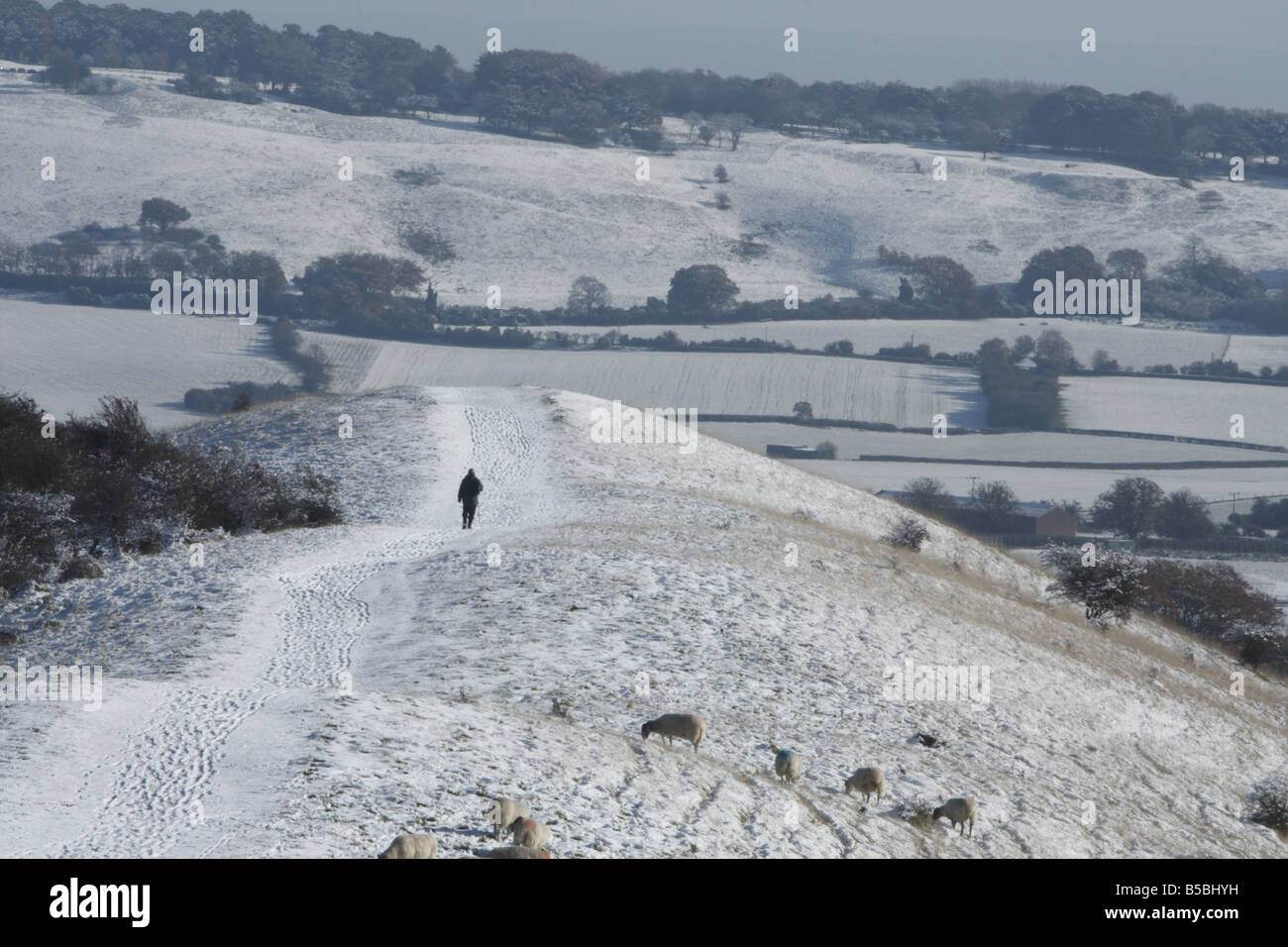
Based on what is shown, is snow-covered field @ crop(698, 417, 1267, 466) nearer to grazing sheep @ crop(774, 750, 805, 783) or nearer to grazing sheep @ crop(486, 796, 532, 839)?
grazing sheep @ crop(774, 750, 805, 783)

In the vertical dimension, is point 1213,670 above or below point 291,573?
below

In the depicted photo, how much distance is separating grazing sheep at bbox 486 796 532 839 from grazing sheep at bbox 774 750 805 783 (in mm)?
4803

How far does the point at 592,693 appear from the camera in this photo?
20641 mm

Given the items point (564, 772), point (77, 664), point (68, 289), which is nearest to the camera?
point (564, 772)

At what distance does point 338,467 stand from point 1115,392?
9331 cm

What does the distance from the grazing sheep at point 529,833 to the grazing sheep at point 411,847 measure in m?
0.90

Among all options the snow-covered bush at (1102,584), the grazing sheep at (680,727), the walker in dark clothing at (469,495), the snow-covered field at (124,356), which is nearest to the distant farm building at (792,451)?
the snow-covered field at (124,356)

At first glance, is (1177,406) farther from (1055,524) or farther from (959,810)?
(959,810)

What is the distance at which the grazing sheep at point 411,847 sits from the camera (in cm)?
1230

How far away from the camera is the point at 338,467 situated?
39281 millimetres

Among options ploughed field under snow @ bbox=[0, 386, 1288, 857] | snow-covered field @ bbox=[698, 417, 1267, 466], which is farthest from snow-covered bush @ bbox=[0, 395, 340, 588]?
snow-covered field @ bbox=[698, 417, 1267, 466]
